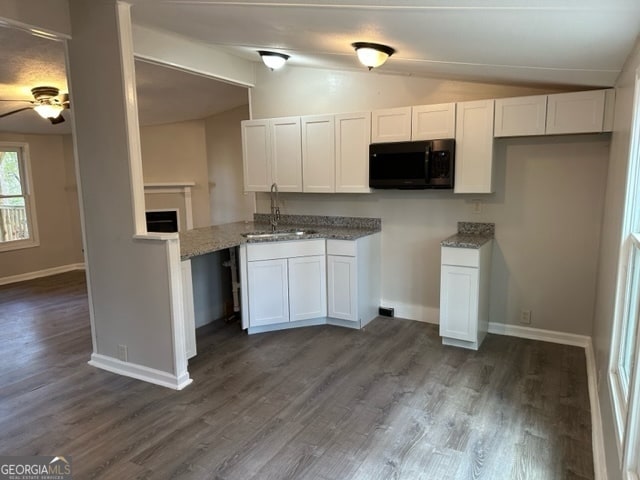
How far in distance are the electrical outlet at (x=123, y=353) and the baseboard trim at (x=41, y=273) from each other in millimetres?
4342

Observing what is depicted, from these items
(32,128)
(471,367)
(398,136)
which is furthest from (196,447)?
(32,128)

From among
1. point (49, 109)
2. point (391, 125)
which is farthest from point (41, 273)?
point (391, 125)

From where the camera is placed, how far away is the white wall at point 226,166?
6.39 metres

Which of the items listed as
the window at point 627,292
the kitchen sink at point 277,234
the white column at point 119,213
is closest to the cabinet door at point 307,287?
the kitchen sink at point 277,234

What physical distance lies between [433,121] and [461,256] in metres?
1.22

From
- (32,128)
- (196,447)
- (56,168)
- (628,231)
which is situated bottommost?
(196,447)

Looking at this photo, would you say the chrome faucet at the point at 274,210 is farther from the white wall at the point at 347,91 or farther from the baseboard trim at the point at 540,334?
the baseboard trim at the point at 540,334

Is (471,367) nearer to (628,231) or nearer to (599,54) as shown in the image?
(628,231)

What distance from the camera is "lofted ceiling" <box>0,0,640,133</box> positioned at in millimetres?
1811

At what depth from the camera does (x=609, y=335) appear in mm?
2232

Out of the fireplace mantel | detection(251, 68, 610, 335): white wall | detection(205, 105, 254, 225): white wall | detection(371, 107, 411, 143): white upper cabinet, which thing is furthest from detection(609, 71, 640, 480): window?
the fireplace mantel

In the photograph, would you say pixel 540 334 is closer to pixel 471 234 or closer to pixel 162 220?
pixel 471 234

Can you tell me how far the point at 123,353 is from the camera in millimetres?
3309

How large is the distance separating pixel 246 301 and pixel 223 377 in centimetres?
88
